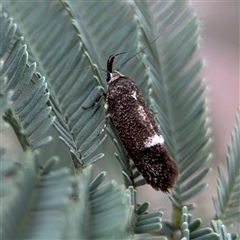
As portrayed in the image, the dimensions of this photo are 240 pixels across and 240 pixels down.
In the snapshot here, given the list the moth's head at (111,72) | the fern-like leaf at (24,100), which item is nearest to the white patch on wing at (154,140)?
the moth's head at (111,72)

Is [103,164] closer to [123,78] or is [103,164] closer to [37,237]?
[123,78]

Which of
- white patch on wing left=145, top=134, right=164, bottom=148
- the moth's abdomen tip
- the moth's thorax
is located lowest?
the moth's abdomen tip

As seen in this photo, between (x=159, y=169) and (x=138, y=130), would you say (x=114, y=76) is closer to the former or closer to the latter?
(x=138, y=130)

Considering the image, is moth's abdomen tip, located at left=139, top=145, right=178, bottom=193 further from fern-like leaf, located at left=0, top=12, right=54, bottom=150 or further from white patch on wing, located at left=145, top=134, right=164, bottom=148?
fern-like leaf, located at left=0, top=12, right=54, bottom=150

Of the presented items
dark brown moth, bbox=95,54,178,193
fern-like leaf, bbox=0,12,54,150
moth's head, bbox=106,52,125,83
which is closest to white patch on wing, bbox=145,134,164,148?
dark brown moth, bbox=95,54,178,193

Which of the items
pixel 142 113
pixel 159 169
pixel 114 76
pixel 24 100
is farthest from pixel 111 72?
pixel 24 100

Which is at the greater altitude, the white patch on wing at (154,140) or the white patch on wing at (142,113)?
the white patch on wing at (142,113)

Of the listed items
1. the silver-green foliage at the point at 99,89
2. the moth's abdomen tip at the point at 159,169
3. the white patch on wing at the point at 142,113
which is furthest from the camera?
the white patch on wing at the point at 142,113

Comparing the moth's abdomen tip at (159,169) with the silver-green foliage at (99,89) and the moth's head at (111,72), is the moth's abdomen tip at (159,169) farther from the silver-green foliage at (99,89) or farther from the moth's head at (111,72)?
the moth's head at (111,72)
